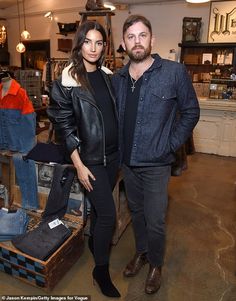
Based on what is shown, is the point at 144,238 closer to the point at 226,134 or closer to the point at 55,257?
the point at 55,257

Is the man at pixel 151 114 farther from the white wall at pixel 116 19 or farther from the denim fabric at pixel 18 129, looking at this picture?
the white wall at pixel 116 19

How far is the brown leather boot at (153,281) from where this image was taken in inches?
73.4

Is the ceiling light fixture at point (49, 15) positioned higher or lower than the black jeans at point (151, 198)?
higher

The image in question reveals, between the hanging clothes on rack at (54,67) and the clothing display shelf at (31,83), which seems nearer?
the hanging clothes on rack at (54,67)

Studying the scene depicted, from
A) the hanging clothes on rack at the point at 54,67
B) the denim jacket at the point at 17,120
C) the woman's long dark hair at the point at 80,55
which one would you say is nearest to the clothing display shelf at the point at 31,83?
the hanging clothes on rack at the point at 54,67

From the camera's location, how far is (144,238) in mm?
2027

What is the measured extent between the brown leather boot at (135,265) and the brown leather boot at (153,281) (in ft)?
0.48

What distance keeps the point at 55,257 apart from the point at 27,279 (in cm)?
25

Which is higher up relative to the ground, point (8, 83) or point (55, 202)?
point (8, 83)

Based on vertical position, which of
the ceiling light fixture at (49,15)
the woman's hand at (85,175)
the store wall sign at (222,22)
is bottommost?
the woman's hand at (85,175)

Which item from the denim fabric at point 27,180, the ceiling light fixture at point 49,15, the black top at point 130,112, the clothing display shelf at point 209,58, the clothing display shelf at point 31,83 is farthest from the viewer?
the ceiling light fixture at point 49,15

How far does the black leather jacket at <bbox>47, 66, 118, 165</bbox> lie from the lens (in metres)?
1.54

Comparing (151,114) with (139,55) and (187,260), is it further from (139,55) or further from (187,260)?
(187,260)

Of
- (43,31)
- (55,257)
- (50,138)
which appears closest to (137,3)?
(43,31)
